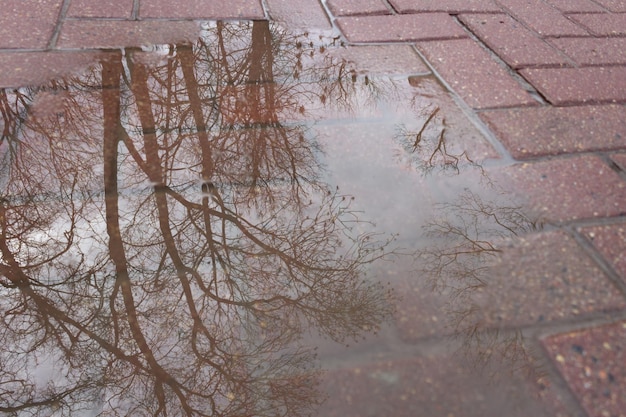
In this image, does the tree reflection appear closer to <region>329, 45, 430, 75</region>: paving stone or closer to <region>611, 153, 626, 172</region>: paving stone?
<region>329, 45, 430, 75</region>: paving stone

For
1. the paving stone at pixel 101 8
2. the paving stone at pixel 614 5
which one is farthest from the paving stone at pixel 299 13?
the paving stone at pixel 614 5

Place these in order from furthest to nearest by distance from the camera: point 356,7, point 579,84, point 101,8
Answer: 1. point 356,7
2. point 101,8
3. point 579,84

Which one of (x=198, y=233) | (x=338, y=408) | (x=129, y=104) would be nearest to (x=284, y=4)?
(x=129, y=104)

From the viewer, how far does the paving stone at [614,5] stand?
3.39 m

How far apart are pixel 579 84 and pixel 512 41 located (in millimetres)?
479

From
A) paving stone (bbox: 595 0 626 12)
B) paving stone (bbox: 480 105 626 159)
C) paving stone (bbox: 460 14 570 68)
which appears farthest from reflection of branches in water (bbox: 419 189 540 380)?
paving stone (bbox: 595 0 626 12)

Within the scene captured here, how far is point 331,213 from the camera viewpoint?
1.83 meters

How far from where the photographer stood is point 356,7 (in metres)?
3.08

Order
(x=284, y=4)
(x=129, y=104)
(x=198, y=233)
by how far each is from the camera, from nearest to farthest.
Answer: (x=198, y=233) < (x=129, y=104) < (x=284, y=4)

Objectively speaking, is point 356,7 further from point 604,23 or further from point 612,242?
point 612,242

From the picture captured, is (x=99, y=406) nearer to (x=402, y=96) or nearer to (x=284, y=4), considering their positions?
(x=402, y=96)

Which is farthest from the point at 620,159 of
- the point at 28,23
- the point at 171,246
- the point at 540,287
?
the point at 28,23

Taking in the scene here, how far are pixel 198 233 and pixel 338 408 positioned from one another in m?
0.69

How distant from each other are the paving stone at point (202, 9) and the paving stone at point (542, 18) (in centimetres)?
146
